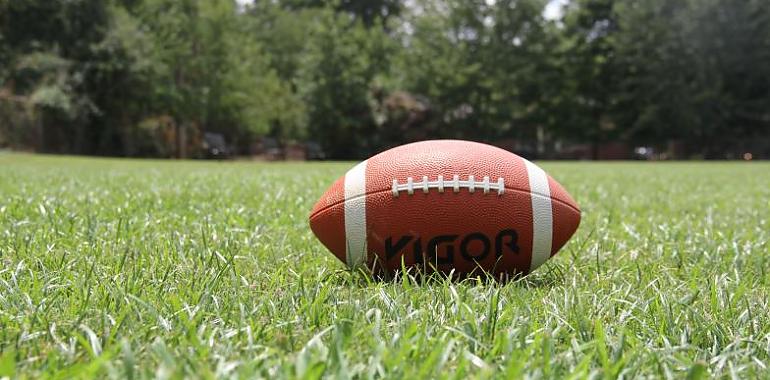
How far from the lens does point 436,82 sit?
4191 cm

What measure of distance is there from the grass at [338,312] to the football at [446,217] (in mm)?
151

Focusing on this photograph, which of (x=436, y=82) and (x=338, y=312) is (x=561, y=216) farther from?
(x=436, y=82)

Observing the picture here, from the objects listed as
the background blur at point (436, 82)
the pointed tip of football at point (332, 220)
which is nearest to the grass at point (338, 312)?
the pointed tip of football at point (332, 220)

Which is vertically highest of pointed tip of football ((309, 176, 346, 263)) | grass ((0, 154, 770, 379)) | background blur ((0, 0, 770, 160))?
background blur ((0, 0, 770, 160))

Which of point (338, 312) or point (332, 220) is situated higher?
point (332, 220)

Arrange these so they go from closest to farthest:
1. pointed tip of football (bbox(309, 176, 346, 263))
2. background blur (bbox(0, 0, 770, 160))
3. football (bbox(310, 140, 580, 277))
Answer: football (bbox(310, 140, 580, 277)) < pointed tip of football (bbox(309, 176, 346, 263)) < background blur (bbox(0, 0, 770, 160))

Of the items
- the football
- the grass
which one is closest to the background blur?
the grass

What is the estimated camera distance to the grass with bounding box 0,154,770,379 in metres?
1.63

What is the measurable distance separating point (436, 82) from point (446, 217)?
39.8 meters

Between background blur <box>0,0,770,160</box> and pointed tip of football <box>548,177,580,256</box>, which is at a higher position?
background blur <box>0,0,770,160</box>

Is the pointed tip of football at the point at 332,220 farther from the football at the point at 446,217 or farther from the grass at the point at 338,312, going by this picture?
the grass at the point at 338,312

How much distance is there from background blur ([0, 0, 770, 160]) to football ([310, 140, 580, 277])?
1294 inches

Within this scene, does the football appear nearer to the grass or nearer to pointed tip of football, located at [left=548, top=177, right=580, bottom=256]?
pointed tip of football, located at [left=548, top=177, right=580, bottom=256]

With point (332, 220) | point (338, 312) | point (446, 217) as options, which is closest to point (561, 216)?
point (446, 217)
